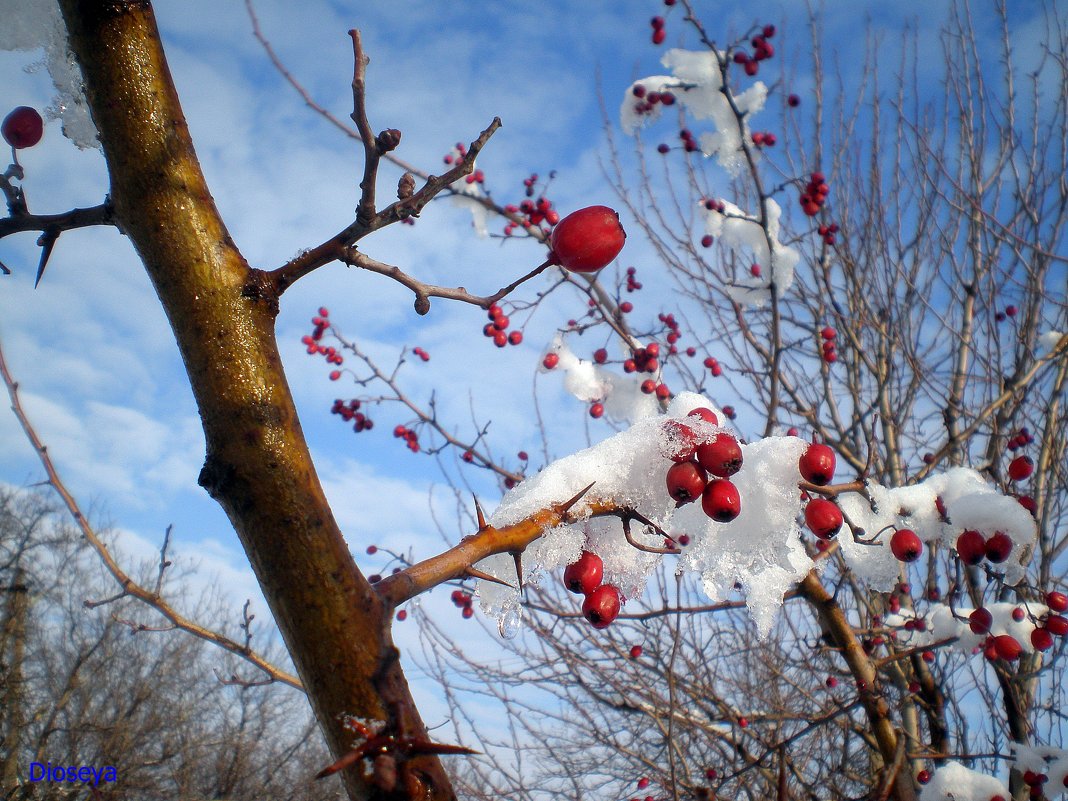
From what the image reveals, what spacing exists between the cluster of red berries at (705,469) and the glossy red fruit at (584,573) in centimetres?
17

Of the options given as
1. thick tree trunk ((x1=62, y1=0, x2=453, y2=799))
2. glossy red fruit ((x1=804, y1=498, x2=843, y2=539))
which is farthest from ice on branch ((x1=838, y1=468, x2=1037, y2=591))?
thick tree trunk ((x1=62, y1=0, x2=453, y2=799))

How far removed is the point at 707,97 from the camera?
3.61m

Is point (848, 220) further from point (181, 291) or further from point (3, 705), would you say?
point (3, 705)

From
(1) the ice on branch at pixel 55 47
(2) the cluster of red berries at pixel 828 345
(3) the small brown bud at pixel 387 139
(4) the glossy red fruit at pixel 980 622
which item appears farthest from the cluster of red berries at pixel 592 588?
(2) the cluster of red berries at pixel 828 345

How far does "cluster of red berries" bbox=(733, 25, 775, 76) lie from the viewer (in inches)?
134

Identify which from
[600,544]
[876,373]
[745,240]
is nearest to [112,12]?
Result: [600,544]

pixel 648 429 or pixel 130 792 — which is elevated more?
pixel 130 792

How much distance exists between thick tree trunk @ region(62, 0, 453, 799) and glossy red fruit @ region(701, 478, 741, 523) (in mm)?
539

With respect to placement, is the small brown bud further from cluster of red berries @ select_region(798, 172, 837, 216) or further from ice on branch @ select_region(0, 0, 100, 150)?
cluster of red berries @ select_region(798, 172, 837, 216)

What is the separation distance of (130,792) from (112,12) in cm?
1499

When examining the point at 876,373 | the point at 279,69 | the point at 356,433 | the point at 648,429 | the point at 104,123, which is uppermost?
the point at 279,69

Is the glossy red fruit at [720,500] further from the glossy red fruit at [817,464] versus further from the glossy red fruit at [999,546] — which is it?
the glossy red fruit at [999,546]

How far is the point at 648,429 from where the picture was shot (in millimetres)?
1136

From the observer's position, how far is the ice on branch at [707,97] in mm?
3520
